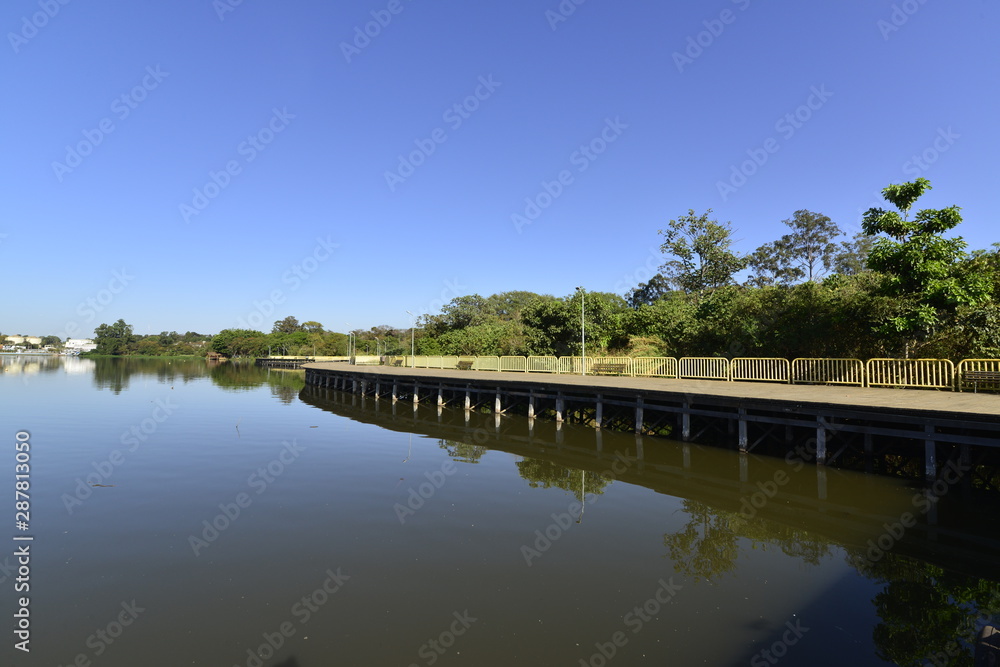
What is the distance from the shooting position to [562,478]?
41.7 ft

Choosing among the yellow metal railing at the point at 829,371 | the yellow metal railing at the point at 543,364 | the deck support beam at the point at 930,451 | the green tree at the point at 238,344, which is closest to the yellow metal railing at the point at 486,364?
the yellow metal railing at the point at 543,364

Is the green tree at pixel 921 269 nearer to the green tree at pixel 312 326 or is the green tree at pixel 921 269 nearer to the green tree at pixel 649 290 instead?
the green tree at pixel 649 290

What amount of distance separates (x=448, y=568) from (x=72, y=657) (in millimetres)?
4075

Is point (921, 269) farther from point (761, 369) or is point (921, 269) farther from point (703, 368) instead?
point (703, 368)

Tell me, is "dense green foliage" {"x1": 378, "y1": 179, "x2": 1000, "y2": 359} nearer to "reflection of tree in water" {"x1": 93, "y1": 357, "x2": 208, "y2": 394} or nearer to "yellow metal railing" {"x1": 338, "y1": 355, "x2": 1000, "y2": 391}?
"yellow metal railing" {"x1": 338, "y1": 355, "x2": 1000, "y2": 391}

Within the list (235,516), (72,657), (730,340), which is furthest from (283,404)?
(72,657)

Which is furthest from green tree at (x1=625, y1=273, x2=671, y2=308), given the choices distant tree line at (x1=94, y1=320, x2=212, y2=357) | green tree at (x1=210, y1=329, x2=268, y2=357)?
distant tree line at (x1=94, y1=320, x2=212, y2=357)

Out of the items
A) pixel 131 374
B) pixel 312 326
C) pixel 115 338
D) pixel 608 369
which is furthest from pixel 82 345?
pixel 608 369

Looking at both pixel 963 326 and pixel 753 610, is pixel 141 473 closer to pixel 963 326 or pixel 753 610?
pixel 753 610

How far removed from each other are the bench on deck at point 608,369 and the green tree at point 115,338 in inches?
6599

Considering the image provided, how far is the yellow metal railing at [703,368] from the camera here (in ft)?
73.2

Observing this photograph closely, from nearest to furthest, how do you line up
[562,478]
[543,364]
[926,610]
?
[926,610] → [562,478] → [543,364]

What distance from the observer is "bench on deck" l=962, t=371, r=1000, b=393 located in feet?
44.5

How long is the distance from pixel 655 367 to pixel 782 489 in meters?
13.7
